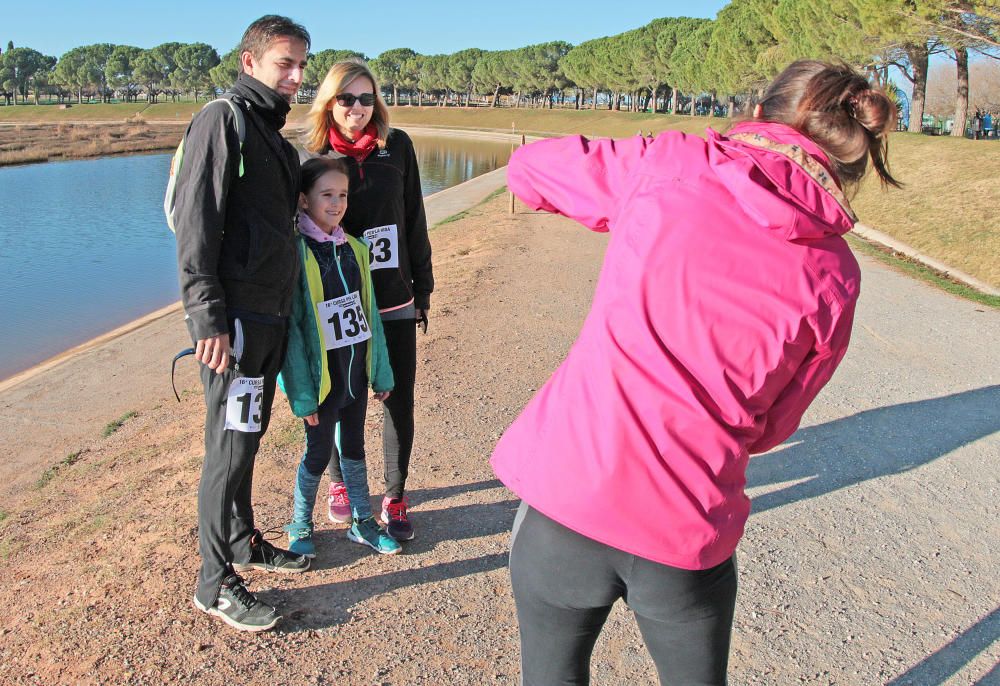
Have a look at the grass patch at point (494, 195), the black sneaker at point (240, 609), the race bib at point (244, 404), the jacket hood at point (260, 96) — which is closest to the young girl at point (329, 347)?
the race bib at point (244, 404)

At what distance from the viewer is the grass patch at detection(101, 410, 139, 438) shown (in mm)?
6233

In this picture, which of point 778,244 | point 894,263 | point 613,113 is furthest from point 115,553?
point 613,113

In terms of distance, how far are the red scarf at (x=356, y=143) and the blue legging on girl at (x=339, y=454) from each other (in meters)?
1.03

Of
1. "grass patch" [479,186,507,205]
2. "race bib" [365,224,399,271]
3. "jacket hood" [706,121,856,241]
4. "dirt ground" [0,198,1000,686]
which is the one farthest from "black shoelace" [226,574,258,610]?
"grass patch" [479,186,507,205]

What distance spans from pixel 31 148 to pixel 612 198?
5632 centimetres

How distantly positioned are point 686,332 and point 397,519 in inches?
99.1

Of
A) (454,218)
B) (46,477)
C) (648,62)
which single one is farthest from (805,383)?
(648,62)

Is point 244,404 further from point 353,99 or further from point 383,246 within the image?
point 353,99

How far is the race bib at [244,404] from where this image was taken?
9.20ft

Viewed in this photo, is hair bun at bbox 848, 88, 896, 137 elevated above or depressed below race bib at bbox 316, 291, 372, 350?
above

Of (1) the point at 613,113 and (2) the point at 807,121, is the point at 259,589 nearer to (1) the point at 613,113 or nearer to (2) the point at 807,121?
(2) the point at 807,121

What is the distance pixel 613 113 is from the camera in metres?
76.8

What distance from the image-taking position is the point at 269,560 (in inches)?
130

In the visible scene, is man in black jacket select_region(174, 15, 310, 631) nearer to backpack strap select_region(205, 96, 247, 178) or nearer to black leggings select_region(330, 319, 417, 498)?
backpack strap select_region(205, 96, 247, 178)
